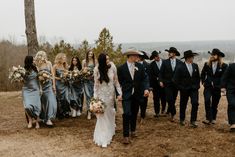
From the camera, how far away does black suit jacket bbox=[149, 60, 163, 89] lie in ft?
42.1

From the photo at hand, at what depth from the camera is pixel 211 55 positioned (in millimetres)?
11234

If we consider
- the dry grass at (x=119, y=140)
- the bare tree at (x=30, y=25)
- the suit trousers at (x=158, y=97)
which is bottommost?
the dry grass at (x=119, y=140)

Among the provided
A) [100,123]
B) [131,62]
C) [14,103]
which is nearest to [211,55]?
[131,62]

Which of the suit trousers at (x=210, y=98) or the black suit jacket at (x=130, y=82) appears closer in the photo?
the black suit jacket at (x=130, y=82)

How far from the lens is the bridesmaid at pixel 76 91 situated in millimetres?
12727

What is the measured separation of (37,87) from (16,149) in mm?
2383

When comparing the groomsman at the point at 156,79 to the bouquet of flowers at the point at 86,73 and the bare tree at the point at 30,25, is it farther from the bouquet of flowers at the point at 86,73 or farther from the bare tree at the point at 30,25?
the bare tree at the point at 30,25

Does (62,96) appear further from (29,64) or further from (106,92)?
(106,92)

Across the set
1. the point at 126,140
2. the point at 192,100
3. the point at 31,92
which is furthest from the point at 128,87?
the point at 31,92

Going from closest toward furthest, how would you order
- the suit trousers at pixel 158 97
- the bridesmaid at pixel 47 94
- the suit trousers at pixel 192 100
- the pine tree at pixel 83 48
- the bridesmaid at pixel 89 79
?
the suit trousers at pixel 192 100 < the bridesmaid at pixel 47 94 < the bridesmaid at pixel 89 79 < the suit trousers at pixel 158 97 < the pine tree at pixel 83 48

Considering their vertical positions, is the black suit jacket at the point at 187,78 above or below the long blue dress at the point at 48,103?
above

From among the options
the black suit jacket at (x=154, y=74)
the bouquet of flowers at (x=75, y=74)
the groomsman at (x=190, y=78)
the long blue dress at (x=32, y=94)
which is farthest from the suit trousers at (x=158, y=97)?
the long blue dress at (x=32, y=94)

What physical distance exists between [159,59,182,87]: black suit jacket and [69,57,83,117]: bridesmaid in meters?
2.48

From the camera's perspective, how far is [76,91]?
1288cm
